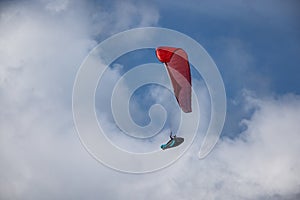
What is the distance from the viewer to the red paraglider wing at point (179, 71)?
1284 inches

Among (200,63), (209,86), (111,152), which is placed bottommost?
(111,152)

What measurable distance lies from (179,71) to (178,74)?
1.02 ft

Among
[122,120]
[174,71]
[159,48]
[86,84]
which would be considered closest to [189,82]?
[174,71]

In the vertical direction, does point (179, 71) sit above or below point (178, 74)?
above

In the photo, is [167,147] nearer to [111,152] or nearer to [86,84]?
[111,152]

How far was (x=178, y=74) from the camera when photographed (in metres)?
33.7

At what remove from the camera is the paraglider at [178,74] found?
32656 mm

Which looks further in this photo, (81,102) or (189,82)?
(189,82)

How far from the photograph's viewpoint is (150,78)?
3331 cm

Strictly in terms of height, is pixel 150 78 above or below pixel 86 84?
above

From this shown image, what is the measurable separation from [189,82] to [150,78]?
406cm

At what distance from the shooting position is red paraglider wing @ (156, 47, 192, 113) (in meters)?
32.6

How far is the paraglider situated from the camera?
107ft

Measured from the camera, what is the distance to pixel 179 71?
111ft
